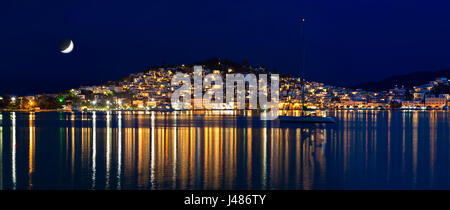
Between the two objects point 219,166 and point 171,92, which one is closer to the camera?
point 219,166

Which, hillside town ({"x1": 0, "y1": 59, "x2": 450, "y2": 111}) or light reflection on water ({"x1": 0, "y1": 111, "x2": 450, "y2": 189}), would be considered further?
hillside town ({"x1": 0, "y1": 59, "x2": 450, "y2": 111})

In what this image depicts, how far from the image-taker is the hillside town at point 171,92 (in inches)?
5487

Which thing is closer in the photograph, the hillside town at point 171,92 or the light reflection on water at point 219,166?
the light reflection on water at point 219,166

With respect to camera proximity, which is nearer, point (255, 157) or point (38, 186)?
point (38, 186)

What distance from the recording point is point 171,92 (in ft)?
556

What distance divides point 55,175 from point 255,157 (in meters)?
6.92

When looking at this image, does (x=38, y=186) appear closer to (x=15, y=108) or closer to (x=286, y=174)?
(x=286, y=174)

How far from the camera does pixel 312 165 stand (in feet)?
50.1

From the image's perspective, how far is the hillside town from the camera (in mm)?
139375
